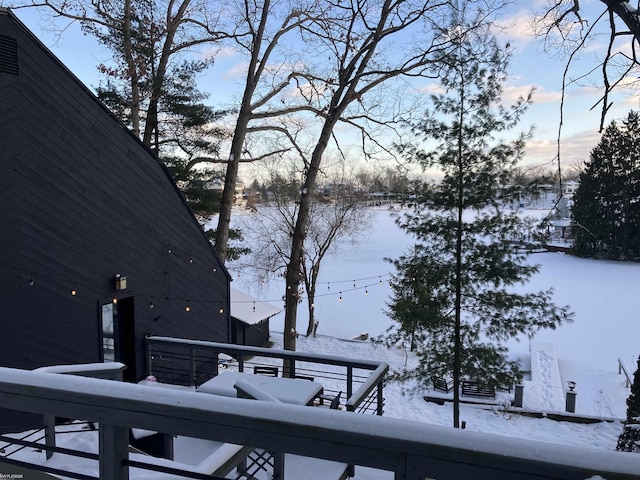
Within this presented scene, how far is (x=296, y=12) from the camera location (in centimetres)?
1038

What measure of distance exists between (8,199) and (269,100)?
7.38 m

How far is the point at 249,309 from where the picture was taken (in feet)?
53.5

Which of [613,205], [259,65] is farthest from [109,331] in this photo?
[613,205]

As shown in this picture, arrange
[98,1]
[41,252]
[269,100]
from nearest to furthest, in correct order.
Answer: [41,252]
[98,1]
[269,100]

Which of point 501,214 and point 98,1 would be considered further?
point 98,1

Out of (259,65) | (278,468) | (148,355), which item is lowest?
(148,355)

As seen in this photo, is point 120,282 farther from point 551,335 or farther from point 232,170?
point 551,335

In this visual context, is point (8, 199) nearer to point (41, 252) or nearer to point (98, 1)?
point (41, 252)

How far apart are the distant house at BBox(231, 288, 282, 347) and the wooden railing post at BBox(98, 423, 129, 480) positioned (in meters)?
14.3

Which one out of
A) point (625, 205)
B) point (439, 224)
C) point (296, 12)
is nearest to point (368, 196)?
point (296, 12)

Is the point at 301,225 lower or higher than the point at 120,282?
higher

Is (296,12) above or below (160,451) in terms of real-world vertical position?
above

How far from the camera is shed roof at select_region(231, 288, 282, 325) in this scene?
15.3 metres

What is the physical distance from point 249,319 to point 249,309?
3.38 ft
